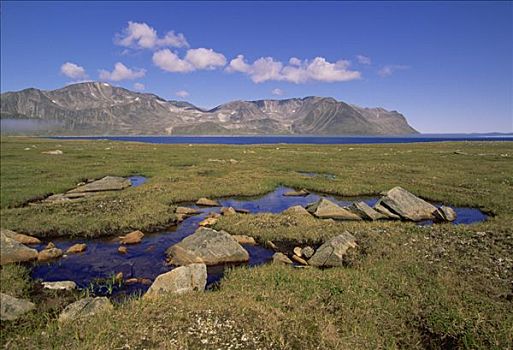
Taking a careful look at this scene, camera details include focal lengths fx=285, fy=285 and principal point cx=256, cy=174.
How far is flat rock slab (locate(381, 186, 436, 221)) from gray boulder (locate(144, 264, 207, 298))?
19.1 m

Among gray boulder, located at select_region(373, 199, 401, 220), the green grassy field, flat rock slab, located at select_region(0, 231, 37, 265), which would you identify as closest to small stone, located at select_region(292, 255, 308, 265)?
the green grassy field

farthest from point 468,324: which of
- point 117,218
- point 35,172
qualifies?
point 35,172

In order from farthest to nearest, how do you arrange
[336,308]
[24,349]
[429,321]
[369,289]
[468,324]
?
1. [369,289]
2. [336,308]
3. [429,321]
4. [468,324]
5. [24,349]

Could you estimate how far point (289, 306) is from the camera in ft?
37.4

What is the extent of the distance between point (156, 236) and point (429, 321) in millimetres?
18611

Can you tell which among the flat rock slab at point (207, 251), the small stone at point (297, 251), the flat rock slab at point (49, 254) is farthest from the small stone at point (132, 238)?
the small stone at point (297, 251)

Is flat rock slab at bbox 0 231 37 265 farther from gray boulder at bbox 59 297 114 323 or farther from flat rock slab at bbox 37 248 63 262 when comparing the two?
gray boulder at bbox 59 297 114 323

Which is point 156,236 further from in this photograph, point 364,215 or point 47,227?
point 364,215

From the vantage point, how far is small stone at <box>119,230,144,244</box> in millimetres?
20781

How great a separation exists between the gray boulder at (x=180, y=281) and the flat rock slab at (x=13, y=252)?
9.61 metres

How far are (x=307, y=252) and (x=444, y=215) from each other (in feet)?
45.4

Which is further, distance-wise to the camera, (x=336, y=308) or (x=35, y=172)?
(x=35, y=172)

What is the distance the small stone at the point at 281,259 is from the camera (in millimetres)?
17003

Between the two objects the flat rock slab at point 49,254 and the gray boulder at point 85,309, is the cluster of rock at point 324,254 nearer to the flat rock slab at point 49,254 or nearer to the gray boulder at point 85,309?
the gray boulder at point 85,309
